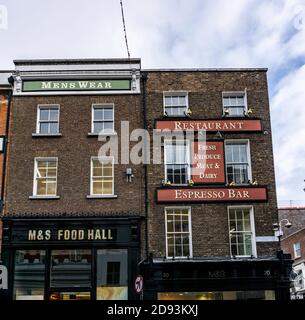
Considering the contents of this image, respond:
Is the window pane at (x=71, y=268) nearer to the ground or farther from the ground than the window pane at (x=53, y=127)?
nearer to the ground

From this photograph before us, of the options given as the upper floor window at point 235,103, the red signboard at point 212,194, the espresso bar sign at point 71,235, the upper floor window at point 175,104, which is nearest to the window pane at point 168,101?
the upper floor window at point 175,104

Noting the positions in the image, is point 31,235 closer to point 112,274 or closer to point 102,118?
point 112,274

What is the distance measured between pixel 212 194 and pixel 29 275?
8.21m

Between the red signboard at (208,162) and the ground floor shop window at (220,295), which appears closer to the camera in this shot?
the ground floor shop window at (220,295)

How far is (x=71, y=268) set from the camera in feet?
61.9

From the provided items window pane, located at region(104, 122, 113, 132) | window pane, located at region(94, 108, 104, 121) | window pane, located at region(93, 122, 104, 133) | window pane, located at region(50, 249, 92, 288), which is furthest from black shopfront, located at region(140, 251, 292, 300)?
window pane, located at region(94, 108, 104, 121)

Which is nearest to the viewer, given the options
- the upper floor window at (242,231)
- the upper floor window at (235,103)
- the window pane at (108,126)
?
the upper floor window at (242,231)

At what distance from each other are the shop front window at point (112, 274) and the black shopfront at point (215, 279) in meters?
0.82

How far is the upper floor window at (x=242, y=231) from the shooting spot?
19391 mm

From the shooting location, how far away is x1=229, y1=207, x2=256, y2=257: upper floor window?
19.4 metres

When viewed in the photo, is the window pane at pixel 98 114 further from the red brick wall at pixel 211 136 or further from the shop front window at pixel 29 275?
the shop front window at pixel 29 275

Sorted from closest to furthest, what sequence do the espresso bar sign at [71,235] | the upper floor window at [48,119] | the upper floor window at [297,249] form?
the espresso bar sign at [71,235] → the upper floor window at [48,119] → the upper floor window at [297,249]

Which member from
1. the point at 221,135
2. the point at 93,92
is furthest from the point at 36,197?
the point at 221,135

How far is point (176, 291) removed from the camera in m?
18.5
